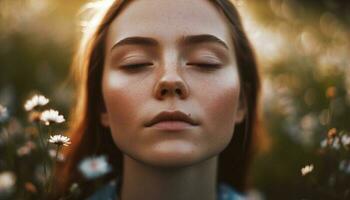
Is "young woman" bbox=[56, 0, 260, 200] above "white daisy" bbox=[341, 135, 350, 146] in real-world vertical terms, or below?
above

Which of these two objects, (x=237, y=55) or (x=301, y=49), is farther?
(x=301, y=49)

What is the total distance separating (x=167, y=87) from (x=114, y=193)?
2.33ft

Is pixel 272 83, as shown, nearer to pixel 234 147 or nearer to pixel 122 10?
pixel 234 147

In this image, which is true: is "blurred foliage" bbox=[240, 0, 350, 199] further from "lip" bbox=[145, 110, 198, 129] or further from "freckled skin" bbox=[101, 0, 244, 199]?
"lip" bbox=[145, 110, 198, 129]

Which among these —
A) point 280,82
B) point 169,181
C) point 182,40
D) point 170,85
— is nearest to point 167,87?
point 170,85

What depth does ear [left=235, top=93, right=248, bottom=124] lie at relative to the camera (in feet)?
8.87

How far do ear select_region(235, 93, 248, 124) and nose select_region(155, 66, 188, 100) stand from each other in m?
0.47

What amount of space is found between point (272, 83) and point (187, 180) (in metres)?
2.43

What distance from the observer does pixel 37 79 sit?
15.7 ft

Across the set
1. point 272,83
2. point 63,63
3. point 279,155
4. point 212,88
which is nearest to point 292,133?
point 279,155

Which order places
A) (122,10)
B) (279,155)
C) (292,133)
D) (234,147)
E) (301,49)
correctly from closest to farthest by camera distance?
(122,10)
(234,147)
(292,133)
(279,155)
(301,49)

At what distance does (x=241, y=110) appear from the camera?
273 centimetres

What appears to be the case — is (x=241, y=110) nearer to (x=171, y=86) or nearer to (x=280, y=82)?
(x=171, y=86)

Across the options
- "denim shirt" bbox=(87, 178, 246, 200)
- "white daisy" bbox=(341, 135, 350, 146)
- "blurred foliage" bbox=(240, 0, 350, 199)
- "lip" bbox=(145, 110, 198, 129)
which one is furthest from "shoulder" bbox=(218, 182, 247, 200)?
"lip" bbox=(145, 110, 198, 129)
